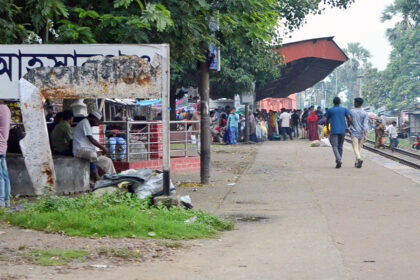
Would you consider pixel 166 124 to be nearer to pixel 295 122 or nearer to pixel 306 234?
pixel 306 234

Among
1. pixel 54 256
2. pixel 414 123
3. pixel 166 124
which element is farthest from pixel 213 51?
pixel 414 123

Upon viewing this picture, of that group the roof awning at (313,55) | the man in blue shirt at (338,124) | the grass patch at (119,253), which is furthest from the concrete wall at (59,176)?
the roof awning at (313,55)

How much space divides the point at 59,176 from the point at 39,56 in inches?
98.8

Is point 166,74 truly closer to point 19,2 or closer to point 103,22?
point 103,22

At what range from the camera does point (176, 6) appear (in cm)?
1183

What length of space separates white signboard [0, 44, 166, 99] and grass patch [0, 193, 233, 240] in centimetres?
213

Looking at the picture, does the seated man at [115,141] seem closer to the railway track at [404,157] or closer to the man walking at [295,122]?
the railway track at [404,157]

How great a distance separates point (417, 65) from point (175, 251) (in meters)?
65.7

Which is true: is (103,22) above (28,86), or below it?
above

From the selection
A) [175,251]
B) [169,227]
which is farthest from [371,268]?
[169,227]

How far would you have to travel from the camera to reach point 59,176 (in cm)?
1219

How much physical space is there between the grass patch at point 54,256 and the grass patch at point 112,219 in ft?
3.36

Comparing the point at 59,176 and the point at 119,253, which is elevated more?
the point at 59,176

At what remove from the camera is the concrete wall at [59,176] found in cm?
1215
